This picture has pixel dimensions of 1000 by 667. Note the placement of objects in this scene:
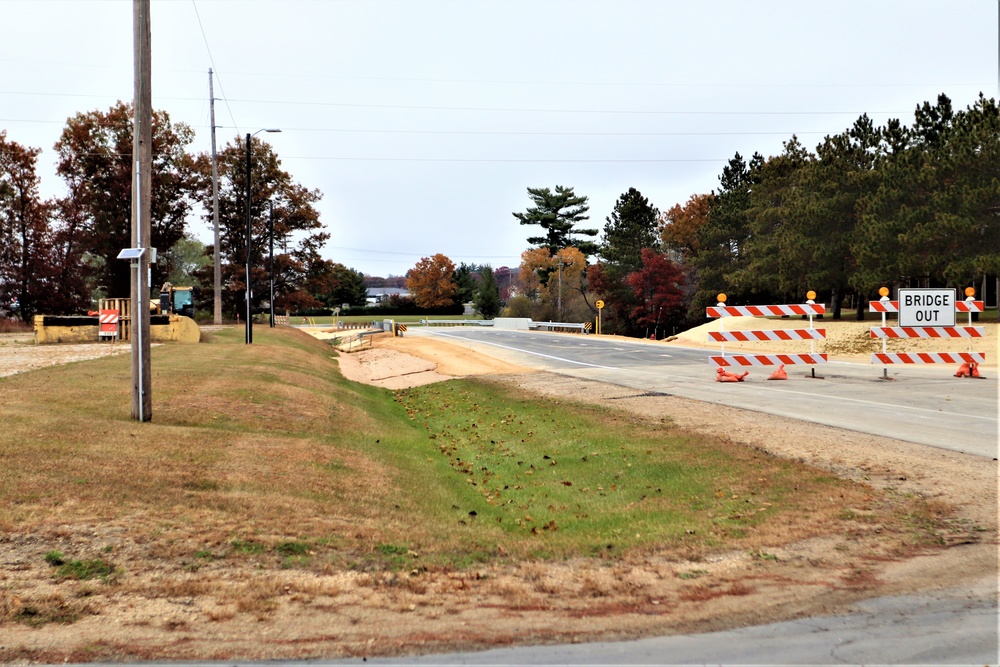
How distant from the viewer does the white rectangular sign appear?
19.0 metres

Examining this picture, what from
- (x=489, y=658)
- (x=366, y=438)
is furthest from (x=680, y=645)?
(x=366, y=438)

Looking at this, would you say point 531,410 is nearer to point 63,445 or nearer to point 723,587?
point 63,445

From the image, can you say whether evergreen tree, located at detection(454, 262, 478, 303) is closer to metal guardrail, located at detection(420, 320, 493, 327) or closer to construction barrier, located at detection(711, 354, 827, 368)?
metal guardrail, located at detection(420, 320, 493, 327)

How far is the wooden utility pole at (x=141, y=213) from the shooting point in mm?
11828

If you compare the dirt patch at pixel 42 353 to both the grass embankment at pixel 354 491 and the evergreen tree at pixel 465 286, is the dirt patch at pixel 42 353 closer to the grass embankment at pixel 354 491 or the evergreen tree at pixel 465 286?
the grass embankment at pixel 354 491

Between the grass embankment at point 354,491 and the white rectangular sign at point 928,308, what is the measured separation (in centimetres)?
857

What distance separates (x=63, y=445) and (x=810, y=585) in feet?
25.9

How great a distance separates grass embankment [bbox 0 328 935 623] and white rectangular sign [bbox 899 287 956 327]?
8570 millimetres

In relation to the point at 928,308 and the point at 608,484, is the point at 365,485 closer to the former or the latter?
the point at 608,484

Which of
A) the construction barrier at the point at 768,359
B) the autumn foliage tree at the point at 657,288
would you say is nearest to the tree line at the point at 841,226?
the autumn foliage tree at the point at 657,288

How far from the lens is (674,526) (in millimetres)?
7777

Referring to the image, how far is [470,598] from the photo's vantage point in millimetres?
5617

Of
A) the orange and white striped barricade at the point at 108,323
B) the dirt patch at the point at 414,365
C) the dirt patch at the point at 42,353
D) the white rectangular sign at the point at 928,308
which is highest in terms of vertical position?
the white rectangular sign at the point at 928,308

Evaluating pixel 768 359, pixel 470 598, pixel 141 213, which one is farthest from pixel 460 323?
pixel 470 598
